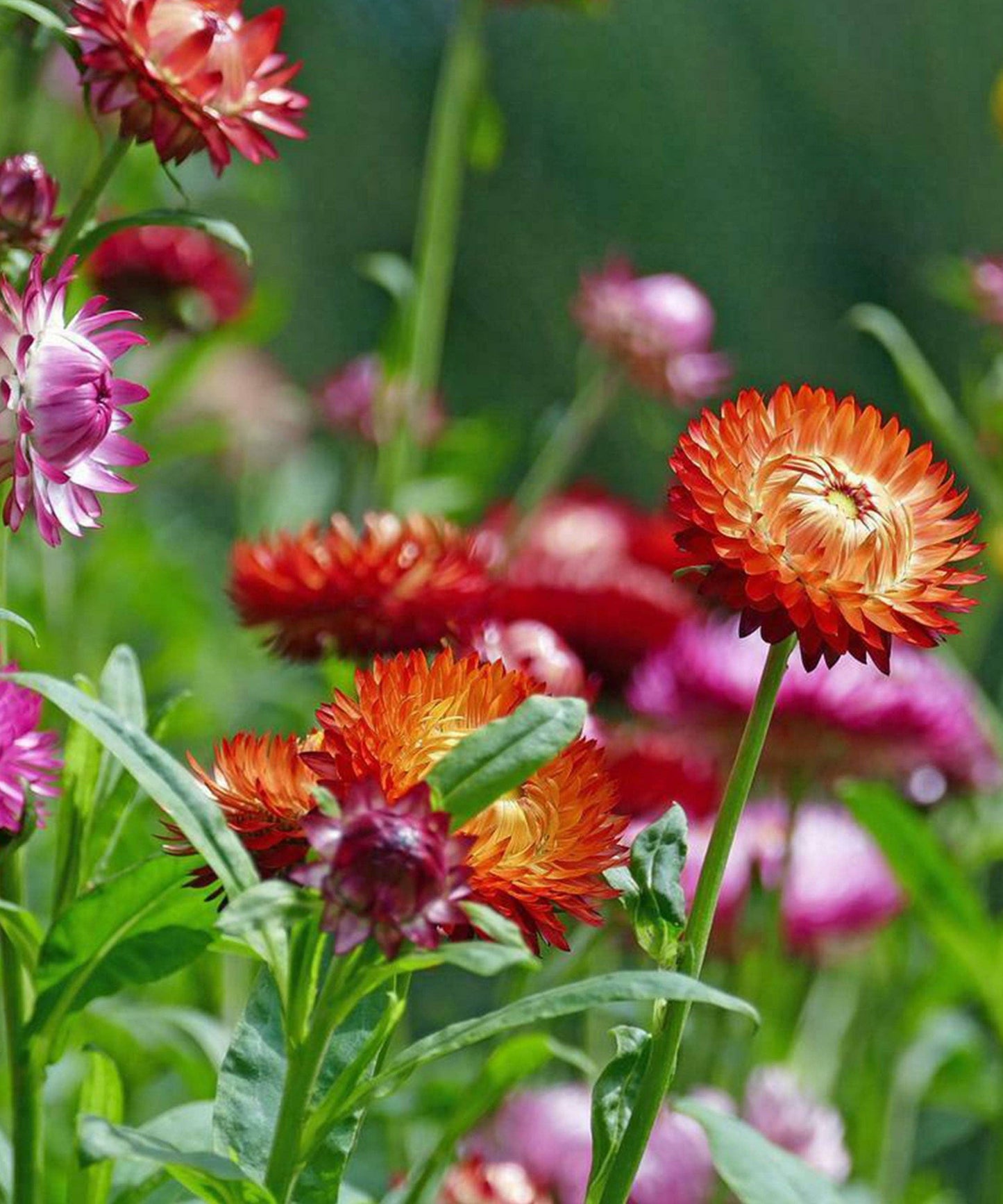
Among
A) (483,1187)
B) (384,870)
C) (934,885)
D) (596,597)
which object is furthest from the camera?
(596,597)

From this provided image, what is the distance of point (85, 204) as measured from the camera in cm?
57

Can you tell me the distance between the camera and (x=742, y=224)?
10.2 feet

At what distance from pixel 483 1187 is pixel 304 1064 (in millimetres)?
300

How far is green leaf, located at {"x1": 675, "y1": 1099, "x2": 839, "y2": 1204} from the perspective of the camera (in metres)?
0.55

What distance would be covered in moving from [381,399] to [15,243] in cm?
52

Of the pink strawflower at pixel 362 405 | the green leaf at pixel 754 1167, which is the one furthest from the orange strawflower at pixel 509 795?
the pink strawflower at pixel 362 405

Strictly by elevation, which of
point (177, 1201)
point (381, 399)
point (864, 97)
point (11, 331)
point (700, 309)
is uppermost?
point (864, 97)

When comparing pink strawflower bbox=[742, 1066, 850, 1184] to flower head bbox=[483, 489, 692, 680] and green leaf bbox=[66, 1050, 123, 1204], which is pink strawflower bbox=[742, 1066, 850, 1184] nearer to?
flower head bbox=[483, 489, 692, 680]

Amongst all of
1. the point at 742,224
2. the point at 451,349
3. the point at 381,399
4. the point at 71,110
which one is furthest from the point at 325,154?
the point at 381,399

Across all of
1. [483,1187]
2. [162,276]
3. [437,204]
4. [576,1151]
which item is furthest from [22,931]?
[162,276]

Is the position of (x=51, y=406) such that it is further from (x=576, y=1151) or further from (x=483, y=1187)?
(x=576, y=1151)

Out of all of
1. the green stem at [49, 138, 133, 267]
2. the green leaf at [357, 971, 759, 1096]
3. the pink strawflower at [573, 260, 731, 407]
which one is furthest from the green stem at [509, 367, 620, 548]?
the green leaf at [357, 971, 759, 1096]

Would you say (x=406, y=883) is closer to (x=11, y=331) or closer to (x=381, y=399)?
(x=11, y=331)

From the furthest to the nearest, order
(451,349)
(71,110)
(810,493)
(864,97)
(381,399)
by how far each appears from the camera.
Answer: (451,349) → (864,97) → (71,110) → (381,399) → (810,493)
